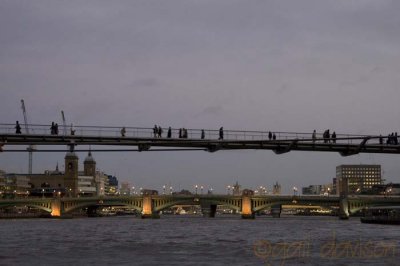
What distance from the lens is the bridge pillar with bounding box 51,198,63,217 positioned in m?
183

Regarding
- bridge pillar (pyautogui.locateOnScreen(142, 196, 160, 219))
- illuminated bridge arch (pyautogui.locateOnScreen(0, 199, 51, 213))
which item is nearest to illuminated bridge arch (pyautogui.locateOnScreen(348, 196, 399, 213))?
bridge pillar (pyautogui.locateOnScreen(142, 196, 160, 219))

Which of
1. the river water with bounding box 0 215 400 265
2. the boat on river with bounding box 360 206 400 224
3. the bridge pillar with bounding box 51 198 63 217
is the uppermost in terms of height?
the bridge pillar with bounding box 51 198 63 217

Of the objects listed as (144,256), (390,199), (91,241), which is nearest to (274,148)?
(144,256)

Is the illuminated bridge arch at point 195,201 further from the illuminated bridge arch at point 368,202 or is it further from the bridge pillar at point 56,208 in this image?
the illuminated bridge arch at point 368,202

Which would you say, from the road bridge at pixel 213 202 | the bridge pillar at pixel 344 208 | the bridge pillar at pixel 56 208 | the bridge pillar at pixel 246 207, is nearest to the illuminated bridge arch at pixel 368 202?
the road bridge at pixel 213 202

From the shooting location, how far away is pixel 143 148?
50031 millimetres

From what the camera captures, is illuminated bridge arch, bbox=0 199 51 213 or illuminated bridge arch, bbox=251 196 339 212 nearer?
illuminated bridge arch, bbox=0 199 51 213

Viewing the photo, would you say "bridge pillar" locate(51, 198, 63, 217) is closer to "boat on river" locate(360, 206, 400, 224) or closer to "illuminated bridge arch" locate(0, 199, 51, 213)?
"illuminated bridge arch" locate(0, 199, 51, 213)

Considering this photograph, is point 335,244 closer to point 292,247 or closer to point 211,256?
point 292,247

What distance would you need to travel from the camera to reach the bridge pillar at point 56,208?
182625mm

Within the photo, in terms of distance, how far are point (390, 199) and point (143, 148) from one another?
13150cm

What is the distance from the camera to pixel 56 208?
183375 millimetres

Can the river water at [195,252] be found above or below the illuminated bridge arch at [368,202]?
below

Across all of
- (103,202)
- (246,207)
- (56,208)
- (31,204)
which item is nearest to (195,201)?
(246,207)
